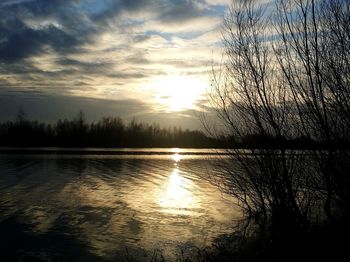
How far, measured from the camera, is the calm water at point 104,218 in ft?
38.7

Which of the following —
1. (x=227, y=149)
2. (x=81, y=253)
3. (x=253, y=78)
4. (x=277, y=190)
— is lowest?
(x=81, y=253)

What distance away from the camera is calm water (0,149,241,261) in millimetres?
11797

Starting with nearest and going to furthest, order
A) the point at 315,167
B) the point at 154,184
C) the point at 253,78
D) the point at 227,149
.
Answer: the point at 315,167, the point at 253,78, the point at 227,149, the point at 154,184

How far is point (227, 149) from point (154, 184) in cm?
1425

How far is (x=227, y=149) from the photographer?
1462 centimetres

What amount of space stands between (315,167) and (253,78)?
3.24 m

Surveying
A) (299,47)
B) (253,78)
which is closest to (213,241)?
(253,78)

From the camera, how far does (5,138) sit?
118 meters

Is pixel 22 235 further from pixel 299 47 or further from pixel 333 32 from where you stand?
pixel 333 32

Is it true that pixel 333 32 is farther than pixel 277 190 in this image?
No

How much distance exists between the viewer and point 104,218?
52.3ft

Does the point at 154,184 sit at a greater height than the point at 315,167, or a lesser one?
lesser

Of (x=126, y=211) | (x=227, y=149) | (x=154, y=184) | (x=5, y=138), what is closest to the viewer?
(x=227, y=149)

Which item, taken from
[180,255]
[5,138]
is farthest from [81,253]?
[5,138]
